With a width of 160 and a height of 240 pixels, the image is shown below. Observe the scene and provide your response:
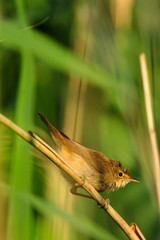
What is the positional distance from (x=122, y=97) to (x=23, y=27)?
1.86ft

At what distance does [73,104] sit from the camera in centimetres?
179

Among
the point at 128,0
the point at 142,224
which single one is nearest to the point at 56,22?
the point at 128,0

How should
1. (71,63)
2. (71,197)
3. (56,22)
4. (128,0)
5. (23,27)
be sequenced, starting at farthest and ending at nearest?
(56,22)
(128,0)
(71,63)
(71,197)
(23,27)

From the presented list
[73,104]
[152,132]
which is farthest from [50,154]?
[73,104]

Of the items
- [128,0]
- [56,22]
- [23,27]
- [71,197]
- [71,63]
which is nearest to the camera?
[23,27]

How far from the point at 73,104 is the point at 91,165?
1.20ft

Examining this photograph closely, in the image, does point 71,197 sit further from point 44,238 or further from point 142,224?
point 142,224

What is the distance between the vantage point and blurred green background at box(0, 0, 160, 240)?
1301 mm

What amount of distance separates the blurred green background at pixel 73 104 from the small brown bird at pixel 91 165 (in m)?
0.07

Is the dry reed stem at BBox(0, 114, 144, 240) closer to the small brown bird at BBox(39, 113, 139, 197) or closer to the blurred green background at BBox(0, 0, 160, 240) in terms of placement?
the blurred green background at BBox(0, 0, 160, 240)

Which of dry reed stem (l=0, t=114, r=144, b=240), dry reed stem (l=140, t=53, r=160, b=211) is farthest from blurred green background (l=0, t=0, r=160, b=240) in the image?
dry reed stem (l=0, t=114, r=144, b=240)

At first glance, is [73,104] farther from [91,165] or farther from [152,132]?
[152,132]

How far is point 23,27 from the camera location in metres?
1.37

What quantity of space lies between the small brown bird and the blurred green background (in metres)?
0.07
